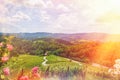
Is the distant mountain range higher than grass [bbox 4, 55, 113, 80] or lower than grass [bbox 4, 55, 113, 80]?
higher

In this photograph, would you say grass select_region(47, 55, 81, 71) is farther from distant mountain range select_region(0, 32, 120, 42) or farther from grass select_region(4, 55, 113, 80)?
distant mountain range select_region(0, 32, 120, 42)

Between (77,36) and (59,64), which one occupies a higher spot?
(77,36)

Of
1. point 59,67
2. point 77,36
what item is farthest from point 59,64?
point 77,36

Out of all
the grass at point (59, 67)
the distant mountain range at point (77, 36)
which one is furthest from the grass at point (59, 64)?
the distant mountain range at point (77, 36)

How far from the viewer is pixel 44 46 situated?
3926mm

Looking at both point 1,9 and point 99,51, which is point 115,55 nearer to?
point 99,51

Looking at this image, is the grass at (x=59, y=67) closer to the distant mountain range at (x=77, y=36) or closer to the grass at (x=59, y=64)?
the grass at (x=59, y=64)

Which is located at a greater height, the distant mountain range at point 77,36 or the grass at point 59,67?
the distant mountain range at point 77,36

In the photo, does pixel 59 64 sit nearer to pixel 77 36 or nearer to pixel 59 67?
pixel 59 67

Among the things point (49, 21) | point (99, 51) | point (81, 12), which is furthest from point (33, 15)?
point (99, 51)

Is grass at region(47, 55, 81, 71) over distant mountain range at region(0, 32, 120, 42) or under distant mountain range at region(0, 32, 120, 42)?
under

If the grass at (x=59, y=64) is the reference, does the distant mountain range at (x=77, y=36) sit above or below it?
above

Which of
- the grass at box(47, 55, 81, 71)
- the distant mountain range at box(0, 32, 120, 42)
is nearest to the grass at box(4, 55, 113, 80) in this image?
the grass at box(47, 55, 81, 71)

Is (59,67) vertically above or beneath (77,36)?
beneath
